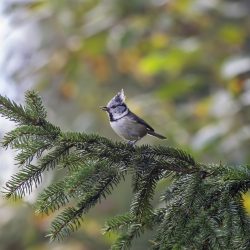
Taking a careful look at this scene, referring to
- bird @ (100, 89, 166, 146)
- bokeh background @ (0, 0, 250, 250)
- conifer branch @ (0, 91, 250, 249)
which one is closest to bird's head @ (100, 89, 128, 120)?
bird @ (100, 89, 166, 146)

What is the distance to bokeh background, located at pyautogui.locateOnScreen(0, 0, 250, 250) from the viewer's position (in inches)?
170

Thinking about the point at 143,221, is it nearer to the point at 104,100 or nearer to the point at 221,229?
the point at 221,229

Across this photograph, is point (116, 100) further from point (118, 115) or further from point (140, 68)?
point (140, 68)

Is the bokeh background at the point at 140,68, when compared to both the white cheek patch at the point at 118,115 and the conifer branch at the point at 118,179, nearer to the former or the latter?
the white cheek patch at the point at 118,115

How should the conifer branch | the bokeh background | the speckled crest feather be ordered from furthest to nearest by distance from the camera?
the bokeh background < the speckled crest feather < the conifer branch

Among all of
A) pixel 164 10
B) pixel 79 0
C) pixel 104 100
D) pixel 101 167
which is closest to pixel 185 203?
pixel 101 167

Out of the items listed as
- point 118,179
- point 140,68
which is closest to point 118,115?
point 118,179

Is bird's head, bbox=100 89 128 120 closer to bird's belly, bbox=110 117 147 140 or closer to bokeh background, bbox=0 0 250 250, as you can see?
bird's belly, bbox=110 117 147 140

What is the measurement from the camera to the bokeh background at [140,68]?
170 inches

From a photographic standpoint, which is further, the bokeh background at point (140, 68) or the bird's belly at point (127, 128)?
the bokeh background at point (140, 68)

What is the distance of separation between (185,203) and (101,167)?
22 centimetres

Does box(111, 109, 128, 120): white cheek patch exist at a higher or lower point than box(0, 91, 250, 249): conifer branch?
higher

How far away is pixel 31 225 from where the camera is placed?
18.5ft

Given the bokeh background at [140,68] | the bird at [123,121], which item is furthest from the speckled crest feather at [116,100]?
the bokeh background at [140,68]
